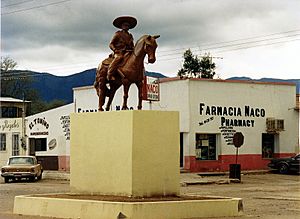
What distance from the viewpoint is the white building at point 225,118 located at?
40469 mm

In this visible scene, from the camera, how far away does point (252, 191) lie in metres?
29.4

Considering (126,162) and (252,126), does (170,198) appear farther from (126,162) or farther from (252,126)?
(252,126)

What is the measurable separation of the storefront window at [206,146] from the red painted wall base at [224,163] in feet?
1.05

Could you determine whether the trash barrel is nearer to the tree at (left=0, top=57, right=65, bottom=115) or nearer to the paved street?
the paved street

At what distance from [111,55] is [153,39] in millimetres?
1538

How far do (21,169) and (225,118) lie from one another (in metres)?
12.0

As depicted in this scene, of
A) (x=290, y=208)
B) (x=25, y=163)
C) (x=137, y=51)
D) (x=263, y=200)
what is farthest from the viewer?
(x=25, y=163)

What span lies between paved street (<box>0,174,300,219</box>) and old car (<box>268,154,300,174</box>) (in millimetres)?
683

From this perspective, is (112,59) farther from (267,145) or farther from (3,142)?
(3,142)

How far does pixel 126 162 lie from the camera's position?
17656 mm

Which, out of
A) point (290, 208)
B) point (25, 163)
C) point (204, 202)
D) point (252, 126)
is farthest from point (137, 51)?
point (252, 126)

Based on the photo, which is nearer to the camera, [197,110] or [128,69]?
[128,69]

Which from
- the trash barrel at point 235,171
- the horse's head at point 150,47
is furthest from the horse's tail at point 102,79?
the trash barrel at point 235,171

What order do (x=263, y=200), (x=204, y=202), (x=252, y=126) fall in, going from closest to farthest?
(x=204, y=202) → (x=263, y=200) → (x=252, y=126)
